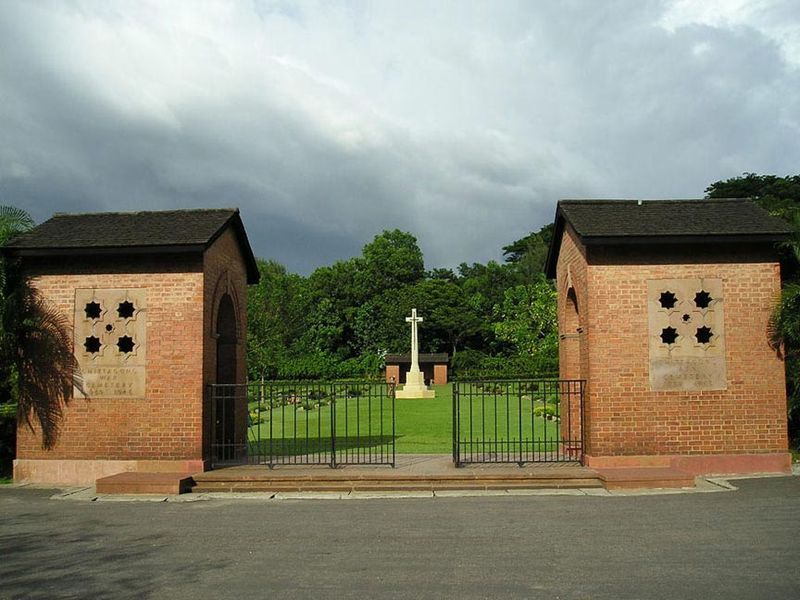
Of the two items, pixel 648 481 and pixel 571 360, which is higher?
pixel 571 360

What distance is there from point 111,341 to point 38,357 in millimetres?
1335

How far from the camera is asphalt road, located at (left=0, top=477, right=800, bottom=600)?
6254 millimetres

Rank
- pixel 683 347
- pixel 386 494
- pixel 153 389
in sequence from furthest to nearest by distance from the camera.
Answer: pixel 153 389 → pixel 683 347 → pixel 386 494

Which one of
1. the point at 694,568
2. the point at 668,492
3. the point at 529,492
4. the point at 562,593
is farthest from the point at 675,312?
the point at 562,593

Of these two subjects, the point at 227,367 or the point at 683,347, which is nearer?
the point at 683,347

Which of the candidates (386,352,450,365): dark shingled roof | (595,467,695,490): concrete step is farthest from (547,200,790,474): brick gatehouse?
(386,352,450,365): dark shingled roof

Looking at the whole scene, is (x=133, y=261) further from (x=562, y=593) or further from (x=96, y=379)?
(x=562, y=593)

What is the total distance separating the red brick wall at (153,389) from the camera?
12172 mm

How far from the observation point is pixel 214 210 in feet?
44.9

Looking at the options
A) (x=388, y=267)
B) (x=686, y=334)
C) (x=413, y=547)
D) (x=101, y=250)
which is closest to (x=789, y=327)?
(x=686, y=334)

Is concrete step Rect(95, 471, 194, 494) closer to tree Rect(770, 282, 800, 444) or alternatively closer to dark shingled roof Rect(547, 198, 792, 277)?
dark shingled roof Rect(547, 198, 792, 277)

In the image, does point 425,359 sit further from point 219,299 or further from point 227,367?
point 219,299

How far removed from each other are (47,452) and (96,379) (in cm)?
148

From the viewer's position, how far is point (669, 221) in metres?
12.6
